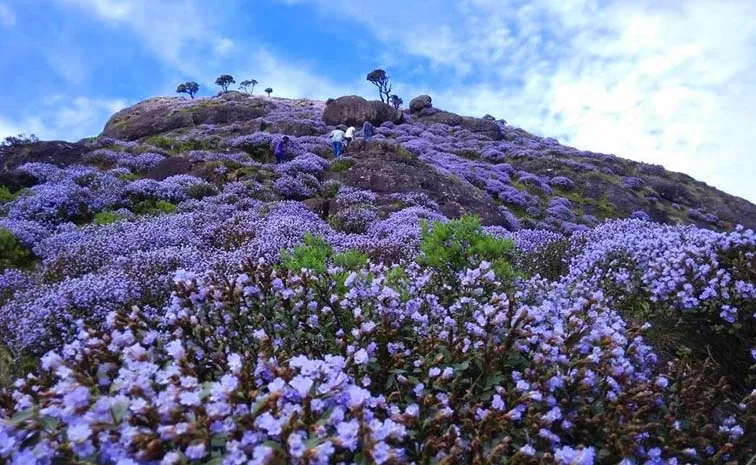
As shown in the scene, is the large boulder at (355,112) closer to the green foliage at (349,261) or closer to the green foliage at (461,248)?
the green foliage at (461,248)

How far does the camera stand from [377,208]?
1609 centimetres

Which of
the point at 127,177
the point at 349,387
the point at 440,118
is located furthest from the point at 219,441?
the point at 440,118

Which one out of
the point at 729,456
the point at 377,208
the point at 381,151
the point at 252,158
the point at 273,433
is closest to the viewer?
the point at 273,433

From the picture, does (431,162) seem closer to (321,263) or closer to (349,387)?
(321,263)

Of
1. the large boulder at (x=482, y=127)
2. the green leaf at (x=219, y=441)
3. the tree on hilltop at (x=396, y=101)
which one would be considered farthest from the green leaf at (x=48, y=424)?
the tree on hilltop at (x=396, y=101)

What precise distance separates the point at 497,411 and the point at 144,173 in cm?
2077

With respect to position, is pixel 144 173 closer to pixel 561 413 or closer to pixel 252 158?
pixel 252 158

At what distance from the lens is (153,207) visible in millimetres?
16281

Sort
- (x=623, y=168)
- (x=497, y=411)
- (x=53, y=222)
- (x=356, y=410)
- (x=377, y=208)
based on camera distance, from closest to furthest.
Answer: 1. (x=356, y=410)
2. (x=497, y=411)
3. (x=53, y=222)
4. (x=377, y=208)
5. (x=623, y=168)

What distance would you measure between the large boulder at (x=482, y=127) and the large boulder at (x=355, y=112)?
639 cm

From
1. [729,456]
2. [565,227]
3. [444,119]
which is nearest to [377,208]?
[565,227]

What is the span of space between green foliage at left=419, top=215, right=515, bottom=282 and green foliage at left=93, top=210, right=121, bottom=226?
1065 centimetres

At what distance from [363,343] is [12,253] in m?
11.6

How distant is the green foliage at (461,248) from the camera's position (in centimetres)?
587
